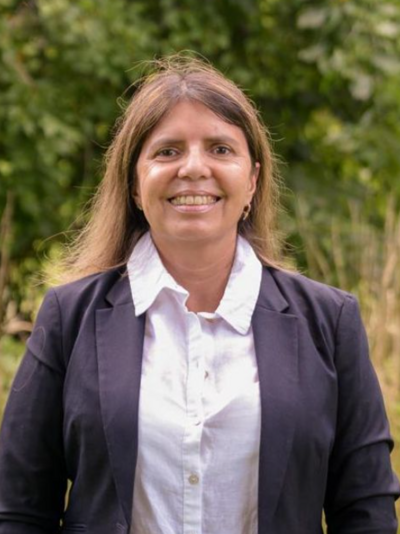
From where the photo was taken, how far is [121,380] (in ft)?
7.80

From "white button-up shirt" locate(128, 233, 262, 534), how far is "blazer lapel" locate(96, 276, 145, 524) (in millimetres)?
24

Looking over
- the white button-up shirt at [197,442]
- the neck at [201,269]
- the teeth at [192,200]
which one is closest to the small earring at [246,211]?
the neck at [201,269]

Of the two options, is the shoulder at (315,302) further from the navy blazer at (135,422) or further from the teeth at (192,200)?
the teeth at (192,200)

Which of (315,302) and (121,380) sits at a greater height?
(315,302)

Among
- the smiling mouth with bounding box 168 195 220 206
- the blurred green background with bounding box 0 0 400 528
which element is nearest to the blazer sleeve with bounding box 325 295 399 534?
the smiling mouth with bounding box 168 195 220 206

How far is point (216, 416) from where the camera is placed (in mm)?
2354

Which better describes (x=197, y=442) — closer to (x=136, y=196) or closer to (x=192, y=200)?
(x=192, y=200)

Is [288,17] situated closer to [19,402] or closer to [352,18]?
[352,18]

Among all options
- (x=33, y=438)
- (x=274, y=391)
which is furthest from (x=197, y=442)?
(x=33, y=438)

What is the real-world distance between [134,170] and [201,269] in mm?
266

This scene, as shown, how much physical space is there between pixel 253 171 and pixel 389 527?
79 centimetres

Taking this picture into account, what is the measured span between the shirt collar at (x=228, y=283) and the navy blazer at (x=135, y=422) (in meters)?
0.03

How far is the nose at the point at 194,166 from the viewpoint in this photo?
2.42 meters

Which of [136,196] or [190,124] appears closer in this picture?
[190,124]
